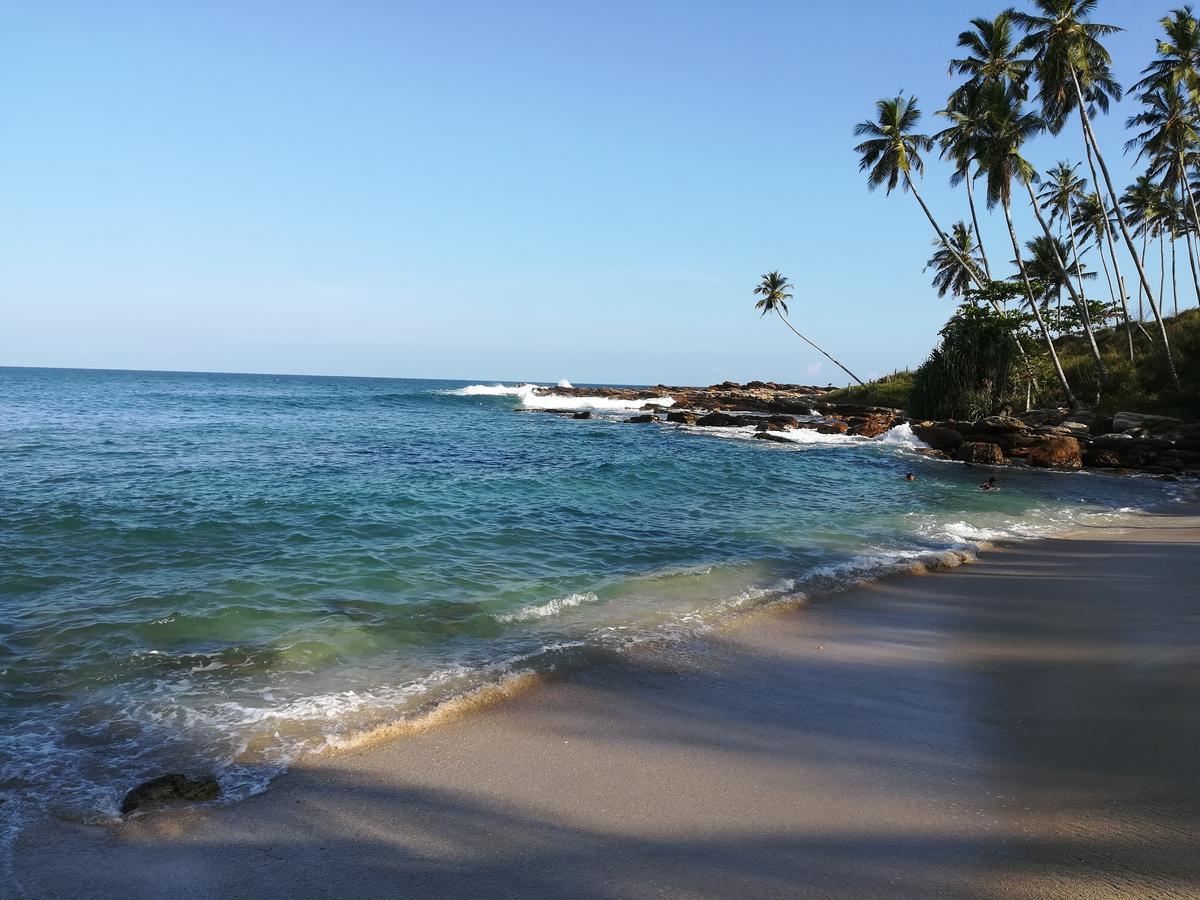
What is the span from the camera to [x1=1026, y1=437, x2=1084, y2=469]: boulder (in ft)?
81.6

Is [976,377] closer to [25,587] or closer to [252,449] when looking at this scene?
[252,449]

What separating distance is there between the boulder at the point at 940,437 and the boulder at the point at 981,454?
Result: 913 millimetres

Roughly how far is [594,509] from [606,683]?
8.77 metres

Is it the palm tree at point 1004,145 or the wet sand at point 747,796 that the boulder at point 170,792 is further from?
the palm tree at point 1004,145

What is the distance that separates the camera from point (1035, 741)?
15.7ft

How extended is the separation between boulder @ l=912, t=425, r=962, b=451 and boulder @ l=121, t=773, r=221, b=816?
94.3 ft

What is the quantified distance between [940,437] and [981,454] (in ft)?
9.50

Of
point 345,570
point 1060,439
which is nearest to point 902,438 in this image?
point 1060,439

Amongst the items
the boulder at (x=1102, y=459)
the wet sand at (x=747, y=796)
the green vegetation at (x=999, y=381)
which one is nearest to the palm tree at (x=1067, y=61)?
the green vegetation at (x=999, y=381)

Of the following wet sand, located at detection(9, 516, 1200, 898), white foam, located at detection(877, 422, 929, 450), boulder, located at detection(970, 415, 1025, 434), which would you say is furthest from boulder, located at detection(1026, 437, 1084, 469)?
wet sand, located at detection(9, 516, 1200, 898)

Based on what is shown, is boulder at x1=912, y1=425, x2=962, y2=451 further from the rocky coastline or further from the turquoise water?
the turquoise water

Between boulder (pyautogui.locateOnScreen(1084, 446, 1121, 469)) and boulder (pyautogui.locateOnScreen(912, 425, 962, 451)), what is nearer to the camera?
boulder (pyautogui.locateOnScreen(1084, 446, 1121, 469))

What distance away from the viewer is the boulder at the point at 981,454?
84.0ft

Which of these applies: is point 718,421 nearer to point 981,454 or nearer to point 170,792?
point 981,454
